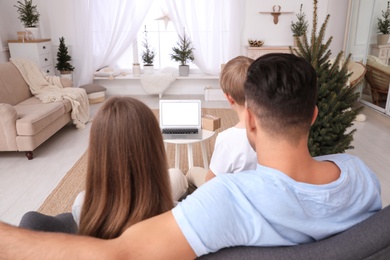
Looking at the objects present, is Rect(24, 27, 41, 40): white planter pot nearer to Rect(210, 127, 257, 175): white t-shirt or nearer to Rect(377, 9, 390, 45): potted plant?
Rect(210, 127, 257, 175): white t-shirt

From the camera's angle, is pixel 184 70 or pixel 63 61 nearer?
pixel 63 61

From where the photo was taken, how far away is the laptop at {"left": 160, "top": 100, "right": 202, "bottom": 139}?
2574mm

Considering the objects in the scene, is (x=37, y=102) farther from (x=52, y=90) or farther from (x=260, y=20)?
(x=260, y=20)

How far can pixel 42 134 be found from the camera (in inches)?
130

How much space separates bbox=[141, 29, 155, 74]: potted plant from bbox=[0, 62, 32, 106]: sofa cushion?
199 cm

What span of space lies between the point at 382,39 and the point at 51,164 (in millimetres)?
4569

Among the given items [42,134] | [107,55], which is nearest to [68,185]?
[42,134]

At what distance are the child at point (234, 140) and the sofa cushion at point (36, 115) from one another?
85.6 inches

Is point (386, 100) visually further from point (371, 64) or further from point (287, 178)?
point (287, 178)

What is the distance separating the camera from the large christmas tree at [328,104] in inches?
69.2

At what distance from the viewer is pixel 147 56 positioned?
18.3 ft

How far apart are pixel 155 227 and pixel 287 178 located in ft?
1.02

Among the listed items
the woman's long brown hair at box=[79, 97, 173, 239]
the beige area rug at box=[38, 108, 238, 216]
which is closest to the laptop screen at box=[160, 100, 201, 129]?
the beige area rug at box=[38, 108, 238, 216]

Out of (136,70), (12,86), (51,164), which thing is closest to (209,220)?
(51,164)
